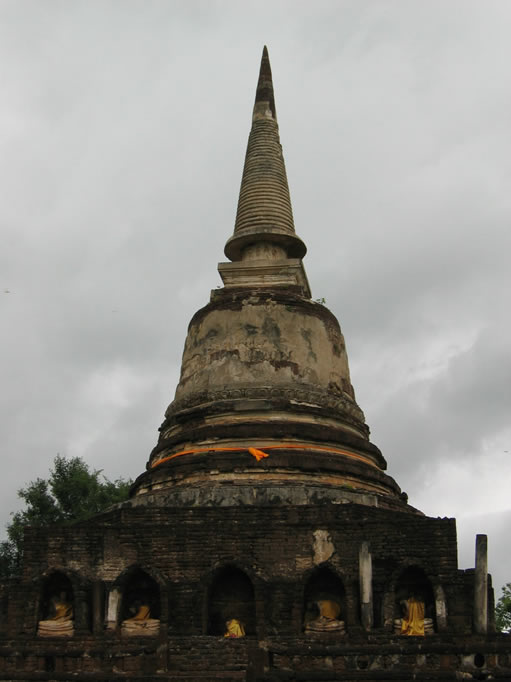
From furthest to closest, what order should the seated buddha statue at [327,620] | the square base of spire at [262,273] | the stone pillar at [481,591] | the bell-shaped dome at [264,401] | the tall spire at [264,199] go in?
1. the tall spire at [264,199]
2. the square base of spire at [262,273]
3. the bell-shaped dome at [264,401]
4. the seated buddha statue at [327,620]
5. the stone pillar at [481,591]

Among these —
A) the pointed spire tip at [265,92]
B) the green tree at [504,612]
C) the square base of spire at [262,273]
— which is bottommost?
the green tree at [504,612]

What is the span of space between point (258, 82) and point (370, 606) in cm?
1439

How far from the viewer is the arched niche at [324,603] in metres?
13.8

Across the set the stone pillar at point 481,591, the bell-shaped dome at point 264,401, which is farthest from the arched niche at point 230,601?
the stone pillar at point 481,591

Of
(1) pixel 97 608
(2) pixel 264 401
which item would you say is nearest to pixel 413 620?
(1) pixel 97 608

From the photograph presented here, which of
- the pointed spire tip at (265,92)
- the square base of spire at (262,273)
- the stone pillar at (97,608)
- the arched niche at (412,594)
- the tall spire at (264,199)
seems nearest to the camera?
the arched niche at (412,594)

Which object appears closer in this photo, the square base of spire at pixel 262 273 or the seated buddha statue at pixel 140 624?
the seated buddha statue at pixel 140 624

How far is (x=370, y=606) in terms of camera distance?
541 inches

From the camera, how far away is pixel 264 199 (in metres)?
21.1

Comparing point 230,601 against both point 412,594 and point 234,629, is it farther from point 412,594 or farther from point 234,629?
point 412,594

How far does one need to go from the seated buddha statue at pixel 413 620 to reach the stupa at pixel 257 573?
2cm

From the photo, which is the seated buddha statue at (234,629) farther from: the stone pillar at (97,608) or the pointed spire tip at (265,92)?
the pointed spire tip at (265,92)

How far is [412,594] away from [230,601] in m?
2.74

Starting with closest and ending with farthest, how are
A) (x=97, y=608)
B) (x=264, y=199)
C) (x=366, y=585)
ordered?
(x=366, y=585) < (x=97, y=608) < (x=264, y=199)
